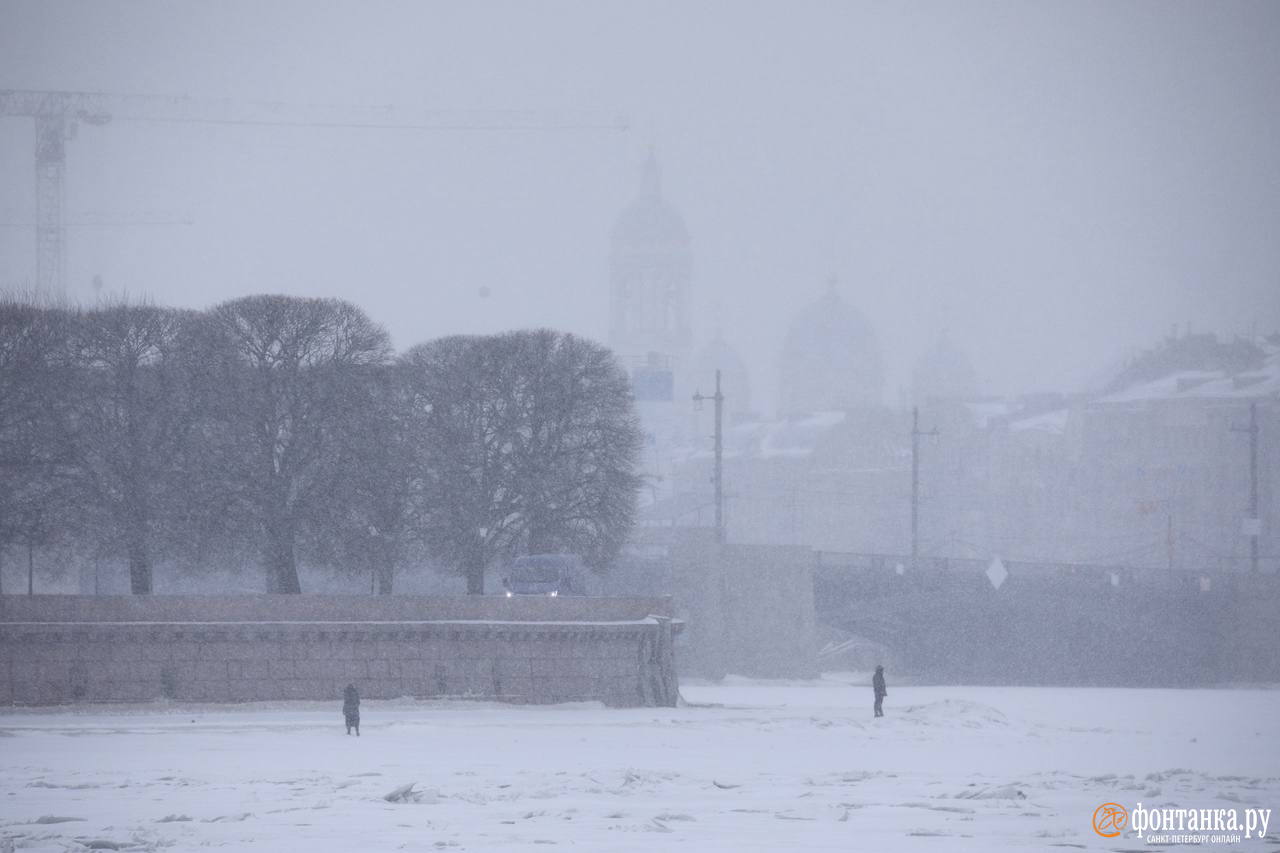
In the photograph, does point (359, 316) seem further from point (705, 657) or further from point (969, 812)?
point (969, 812)

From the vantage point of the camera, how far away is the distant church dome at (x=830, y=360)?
186875mm

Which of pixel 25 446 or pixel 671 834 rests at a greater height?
pixel 25 446

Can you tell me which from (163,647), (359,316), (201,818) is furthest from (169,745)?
(359,316)

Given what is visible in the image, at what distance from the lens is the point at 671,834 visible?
87.3 feet

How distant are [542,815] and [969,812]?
5924 millimetres

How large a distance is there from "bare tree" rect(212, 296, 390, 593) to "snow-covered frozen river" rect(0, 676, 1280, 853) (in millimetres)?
8500

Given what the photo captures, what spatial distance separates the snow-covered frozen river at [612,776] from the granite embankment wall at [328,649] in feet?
1.82

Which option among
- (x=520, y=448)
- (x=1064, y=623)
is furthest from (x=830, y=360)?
(x=520, y=448)

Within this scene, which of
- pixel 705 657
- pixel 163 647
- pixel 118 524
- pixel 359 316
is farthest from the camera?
pixel 705 657

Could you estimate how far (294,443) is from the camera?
173 feet

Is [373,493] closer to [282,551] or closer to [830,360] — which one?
[282,551]

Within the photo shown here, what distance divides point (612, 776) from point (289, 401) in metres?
23.0

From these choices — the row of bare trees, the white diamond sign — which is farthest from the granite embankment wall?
the white diamond sign

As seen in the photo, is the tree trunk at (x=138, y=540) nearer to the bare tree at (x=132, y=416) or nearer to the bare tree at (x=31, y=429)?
the bare tree at (x=132, y=416)
